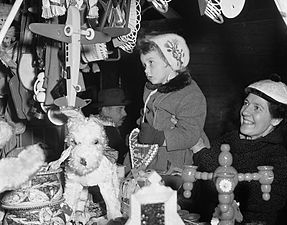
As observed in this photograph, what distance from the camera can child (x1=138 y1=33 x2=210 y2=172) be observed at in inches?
47.4

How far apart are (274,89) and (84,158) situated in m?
0.41

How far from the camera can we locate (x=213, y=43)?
6.75ft

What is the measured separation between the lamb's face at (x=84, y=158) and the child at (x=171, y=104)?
14 centimetres

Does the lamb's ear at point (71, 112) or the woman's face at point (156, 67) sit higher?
the woman's face at point (156, 67)

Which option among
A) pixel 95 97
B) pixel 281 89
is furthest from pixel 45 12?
pixel 95 97

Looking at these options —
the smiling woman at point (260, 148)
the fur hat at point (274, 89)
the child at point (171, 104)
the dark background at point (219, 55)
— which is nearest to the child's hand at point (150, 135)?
the child at point (171, 104)

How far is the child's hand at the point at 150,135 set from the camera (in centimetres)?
117

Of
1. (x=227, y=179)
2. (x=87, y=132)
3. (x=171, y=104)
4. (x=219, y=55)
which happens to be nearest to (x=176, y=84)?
(x=171, y=104)

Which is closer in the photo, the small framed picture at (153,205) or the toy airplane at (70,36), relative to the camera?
the small framed picture at (153,205)

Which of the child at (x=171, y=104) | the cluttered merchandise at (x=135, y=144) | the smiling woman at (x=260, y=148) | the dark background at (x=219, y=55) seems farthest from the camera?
the dark background at (x=219, y=55)

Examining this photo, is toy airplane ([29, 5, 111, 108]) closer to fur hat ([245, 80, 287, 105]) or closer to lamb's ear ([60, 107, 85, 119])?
lamb's ear ([60, 107, 85, 119])

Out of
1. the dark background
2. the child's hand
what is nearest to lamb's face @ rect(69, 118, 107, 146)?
the child's hand

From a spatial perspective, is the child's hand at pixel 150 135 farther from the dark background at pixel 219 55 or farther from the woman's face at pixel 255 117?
the dark background at pixel 219 55

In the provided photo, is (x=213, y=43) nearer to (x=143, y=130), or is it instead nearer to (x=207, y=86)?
(x=207, y=86)
